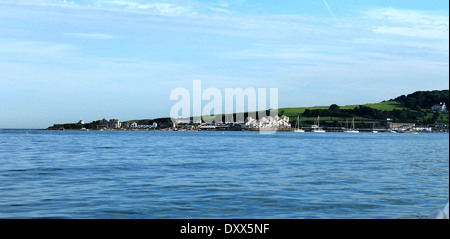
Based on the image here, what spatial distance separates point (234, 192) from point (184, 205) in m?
4.63

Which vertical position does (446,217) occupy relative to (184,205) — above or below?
above

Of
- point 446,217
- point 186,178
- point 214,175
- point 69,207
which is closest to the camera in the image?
point 446,217

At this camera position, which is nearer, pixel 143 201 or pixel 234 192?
pixel 143 201

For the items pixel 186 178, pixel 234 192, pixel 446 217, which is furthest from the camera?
pixel 186 178
